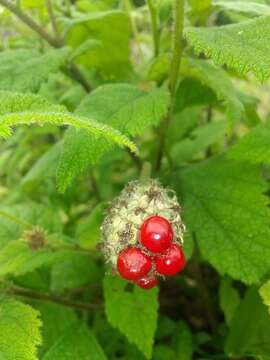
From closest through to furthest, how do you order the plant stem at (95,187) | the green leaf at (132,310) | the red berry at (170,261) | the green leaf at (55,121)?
1. the green leaf at (55,121)
2. the red berry at (170,261)
3. the green leaf at (132,310)
4. the plant stem at (95,187)

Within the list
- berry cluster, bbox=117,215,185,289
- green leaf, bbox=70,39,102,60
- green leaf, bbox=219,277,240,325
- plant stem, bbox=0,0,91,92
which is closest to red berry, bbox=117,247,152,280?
berry cluster, bbox=117,215,185,289

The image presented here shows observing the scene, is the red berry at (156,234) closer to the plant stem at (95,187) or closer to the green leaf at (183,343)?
the green leaf at (183,343)

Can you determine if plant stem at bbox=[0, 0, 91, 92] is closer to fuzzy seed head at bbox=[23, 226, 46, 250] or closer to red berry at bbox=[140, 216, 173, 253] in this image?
Answer: fuzzy seed head at bbox=[23, 226, 46, 250]

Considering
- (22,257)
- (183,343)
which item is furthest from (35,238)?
(183,343)

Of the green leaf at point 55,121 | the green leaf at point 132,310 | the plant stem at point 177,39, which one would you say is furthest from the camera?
the green leaf at point 132,310

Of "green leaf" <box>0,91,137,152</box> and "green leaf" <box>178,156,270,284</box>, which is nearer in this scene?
"green leaf" <box>0,91,137,152</box>

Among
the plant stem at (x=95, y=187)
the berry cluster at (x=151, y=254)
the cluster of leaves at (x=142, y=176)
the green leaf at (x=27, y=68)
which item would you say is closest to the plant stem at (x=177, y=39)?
the cluster of leaves at (x=142, y=176)
